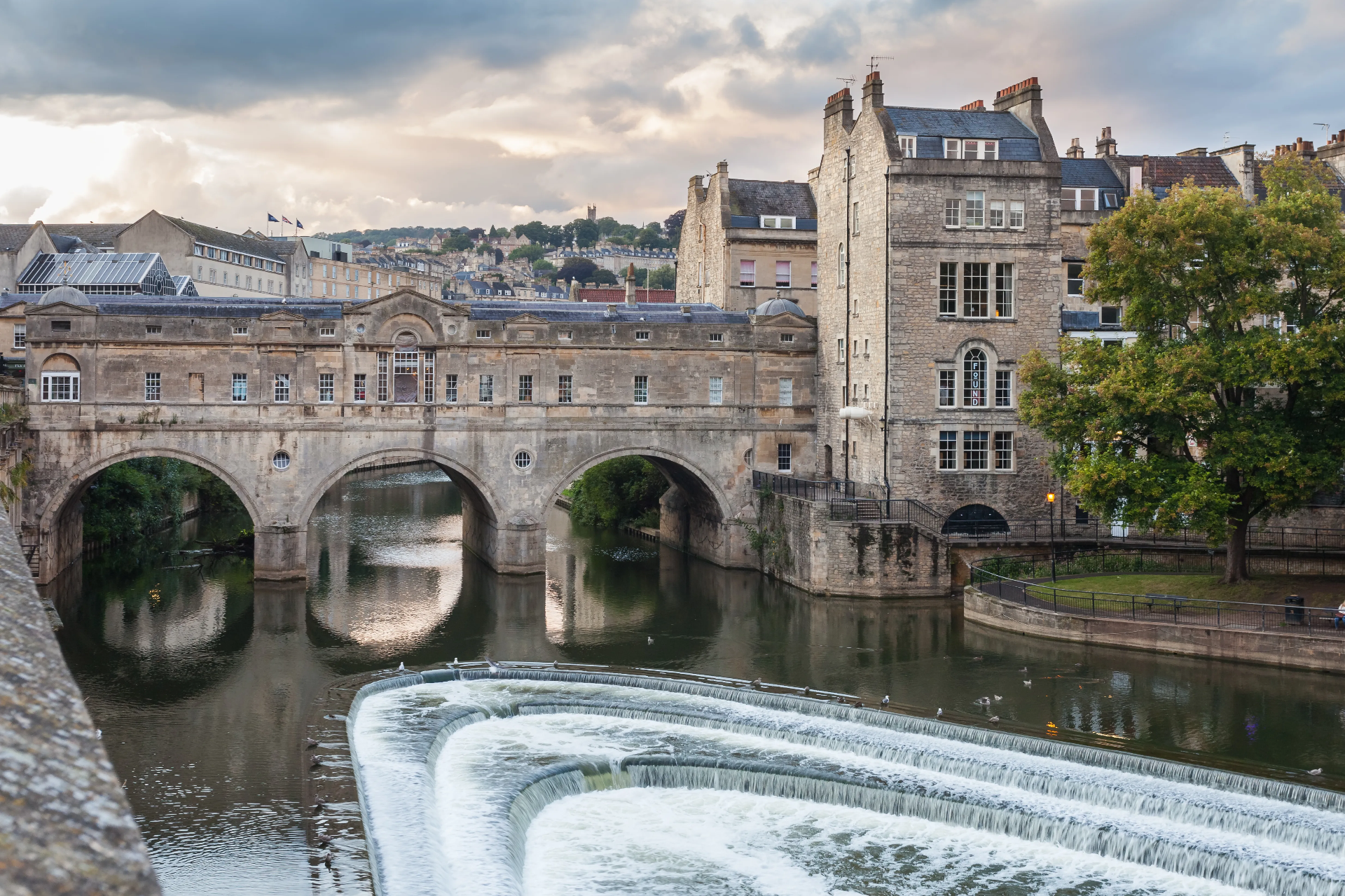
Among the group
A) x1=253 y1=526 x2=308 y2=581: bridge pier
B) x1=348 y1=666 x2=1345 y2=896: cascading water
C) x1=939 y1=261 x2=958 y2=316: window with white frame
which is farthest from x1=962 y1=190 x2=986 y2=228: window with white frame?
x1=253 y1=526 x2=308 y2=581: bridge pier

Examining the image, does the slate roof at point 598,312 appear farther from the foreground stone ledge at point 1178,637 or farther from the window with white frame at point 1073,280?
the foreground stone ledge at point 1178,637

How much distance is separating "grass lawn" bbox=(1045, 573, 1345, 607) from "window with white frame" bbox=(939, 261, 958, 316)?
1025 cm

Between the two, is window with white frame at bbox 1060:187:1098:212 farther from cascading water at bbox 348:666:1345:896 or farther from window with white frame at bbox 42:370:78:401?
window with white frame at bbox 42:370:78:401

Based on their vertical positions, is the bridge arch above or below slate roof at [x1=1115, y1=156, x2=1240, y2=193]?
below

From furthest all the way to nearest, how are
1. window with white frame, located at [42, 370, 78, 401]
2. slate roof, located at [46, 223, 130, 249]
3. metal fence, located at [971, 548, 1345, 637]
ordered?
1. slate roof, located at [46, 223, 130, 249]
2. window with white frame, located at [42, 370, 78, 401]
3. metal fence, located at [971, 548, 1345, 637]

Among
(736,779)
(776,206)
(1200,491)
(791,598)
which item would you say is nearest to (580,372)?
(791,598)

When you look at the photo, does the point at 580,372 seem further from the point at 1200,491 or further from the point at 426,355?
the point at 1200,491

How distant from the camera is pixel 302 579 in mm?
41438

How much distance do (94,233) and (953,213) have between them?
61.6 meters

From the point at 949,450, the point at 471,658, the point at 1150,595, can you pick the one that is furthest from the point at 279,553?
the point at 1150,595

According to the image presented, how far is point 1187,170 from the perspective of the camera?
5406 cm

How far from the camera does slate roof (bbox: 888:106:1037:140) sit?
42969 millimetres

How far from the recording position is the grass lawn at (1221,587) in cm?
3244

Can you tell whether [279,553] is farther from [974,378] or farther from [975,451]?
[974,378]
